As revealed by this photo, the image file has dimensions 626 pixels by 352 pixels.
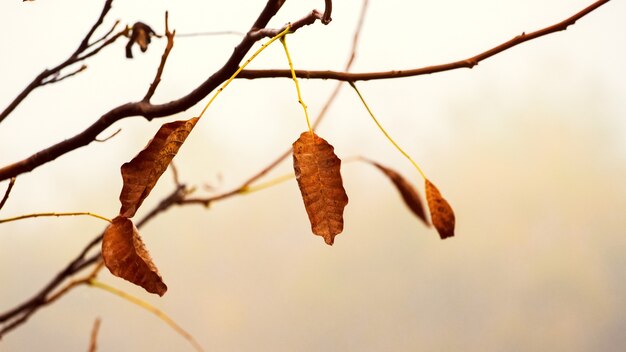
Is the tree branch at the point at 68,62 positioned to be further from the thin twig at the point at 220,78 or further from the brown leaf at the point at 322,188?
the brown leaf at the point at 322,188

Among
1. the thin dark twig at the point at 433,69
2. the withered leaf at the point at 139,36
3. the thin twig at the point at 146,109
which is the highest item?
the withered leaf at the point at 139,36

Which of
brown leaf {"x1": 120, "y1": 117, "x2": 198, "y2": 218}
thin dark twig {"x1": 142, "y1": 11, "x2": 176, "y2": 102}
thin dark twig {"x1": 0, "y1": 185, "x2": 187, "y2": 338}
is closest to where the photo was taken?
brown leaf {"x1": 120, "y1": 117, "x2": 198, "y2": 218}

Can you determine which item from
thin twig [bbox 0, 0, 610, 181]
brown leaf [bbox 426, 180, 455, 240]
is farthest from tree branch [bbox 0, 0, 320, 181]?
brown leaf [bbox 426, 180, 455, 240]

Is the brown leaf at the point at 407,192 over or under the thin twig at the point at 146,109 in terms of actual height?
under

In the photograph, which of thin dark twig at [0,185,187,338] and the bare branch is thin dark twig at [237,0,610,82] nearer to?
the bare branch

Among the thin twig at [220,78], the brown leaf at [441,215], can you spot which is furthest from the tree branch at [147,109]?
the brown leaf at [441,215]

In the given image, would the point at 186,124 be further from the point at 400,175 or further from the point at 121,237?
the point at 400,175

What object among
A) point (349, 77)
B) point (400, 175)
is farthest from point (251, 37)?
point (400, 175)
